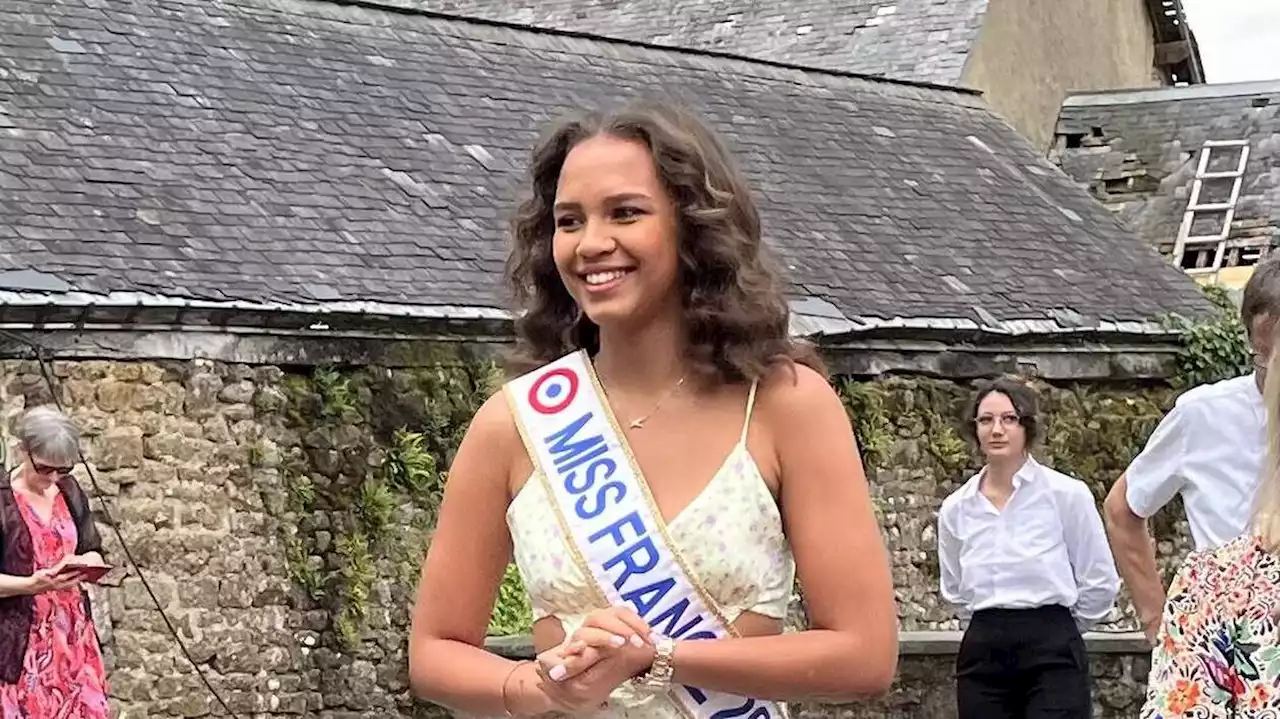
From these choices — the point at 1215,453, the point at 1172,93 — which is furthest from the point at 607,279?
the point at 1172,93

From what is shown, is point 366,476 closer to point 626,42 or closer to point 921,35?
point 626,42

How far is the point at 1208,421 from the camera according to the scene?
4.75 m

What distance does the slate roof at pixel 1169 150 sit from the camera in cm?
2041

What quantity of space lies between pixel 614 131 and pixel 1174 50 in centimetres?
2512

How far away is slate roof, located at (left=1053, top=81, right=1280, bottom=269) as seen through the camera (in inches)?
803

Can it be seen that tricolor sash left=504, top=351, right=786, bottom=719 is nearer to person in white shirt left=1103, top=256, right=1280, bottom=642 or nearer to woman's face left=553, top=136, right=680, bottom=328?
woman's face left=553, top=136, right=680, bottom=328

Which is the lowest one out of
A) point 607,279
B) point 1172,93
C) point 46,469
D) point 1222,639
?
point 1222,639

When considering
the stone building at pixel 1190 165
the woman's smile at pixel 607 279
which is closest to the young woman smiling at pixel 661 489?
the woman's smile at pixel 607 279

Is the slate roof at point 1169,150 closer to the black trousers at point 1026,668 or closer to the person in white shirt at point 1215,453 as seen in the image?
the black trousers at point 1026,668

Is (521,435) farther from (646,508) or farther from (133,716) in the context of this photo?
(133,716)

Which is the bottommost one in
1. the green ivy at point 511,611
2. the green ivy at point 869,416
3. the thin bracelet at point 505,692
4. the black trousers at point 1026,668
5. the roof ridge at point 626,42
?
the thin bracelet at point 505,692

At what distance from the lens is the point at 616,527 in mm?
2592

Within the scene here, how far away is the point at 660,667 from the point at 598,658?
0.10 meters

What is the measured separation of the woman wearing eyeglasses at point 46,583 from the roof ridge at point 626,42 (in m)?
8.81
